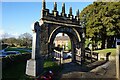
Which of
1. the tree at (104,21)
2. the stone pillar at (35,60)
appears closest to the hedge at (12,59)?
the stone pillar at (35,60)

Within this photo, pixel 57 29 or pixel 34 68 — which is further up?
pixel 57 29

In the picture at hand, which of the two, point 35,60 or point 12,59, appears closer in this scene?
point 35,60

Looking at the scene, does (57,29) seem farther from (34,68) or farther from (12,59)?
(34,68)

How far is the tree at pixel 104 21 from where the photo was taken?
Answer: 122 ft

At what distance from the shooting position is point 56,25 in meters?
25.0

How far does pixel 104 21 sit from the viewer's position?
3753cm

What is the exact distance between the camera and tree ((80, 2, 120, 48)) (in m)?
37.2

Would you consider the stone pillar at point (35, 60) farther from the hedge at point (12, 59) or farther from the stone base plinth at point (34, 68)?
the hedge at point (12, 59)

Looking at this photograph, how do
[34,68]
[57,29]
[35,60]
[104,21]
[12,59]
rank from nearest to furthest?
1. [34,68]
2. [35,60]
3. [12,59]
4. [57,29]
5. [104,21]

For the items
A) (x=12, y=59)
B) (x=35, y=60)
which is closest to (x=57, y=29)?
(x=12, y=59)

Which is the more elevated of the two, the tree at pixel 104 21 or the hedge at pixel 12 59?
the tree at pixel 104 21

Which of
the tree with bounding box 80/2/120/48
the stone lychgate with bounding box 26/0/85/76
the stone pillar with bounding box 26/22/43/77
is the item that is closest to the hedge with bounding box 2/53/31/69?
the stone lychgate with bounding box 26/0/85/76

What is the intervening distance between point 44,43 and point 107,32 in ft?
58.7

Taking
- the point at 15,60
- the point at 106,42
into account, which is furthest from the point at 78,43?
the point at 106,42
